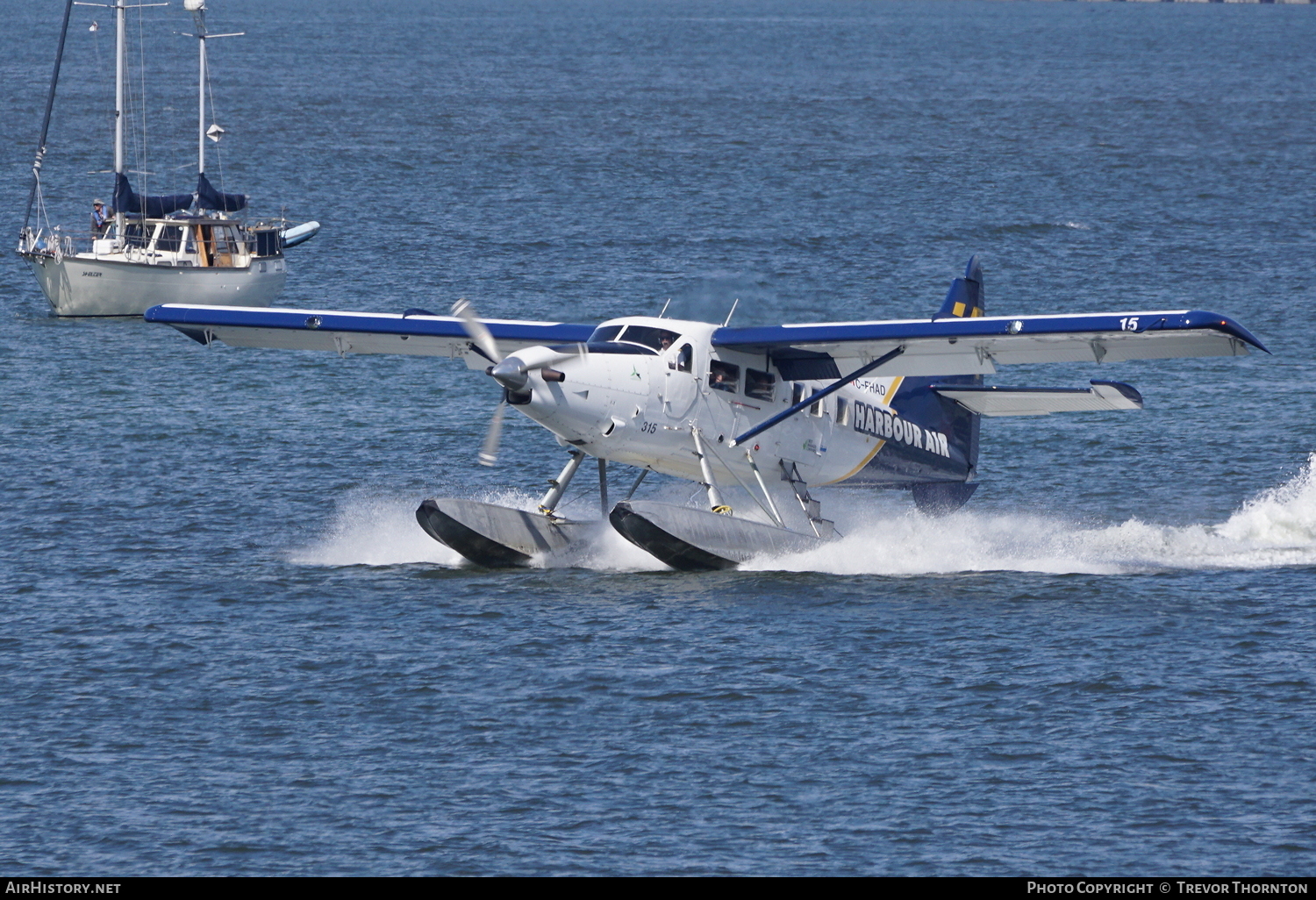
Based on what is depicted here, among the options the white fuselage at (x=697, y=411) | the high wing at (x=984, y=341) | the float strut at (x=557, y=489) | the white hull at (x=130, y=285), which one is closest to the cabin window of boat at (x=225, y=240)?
the white hull at (x=130, y=285)

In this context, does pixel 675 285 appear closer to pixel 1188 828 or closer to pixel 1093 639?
pixel 1093 639

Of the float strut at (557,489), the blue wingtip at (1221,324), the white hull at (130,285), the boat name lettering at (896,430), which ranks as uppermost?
the blue wingtip at (1221,324)

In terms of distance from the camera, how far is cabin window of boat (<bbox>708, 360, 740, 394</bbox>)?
23.5 metres

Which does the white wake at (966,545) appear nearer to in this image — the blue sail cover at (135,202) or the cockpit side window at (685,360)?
the cockpit side window at (685,360)

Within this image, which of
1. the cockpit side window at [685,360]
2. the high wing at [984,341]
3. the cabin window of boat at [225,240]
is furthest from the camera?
the cabin window of boat at [225,240]

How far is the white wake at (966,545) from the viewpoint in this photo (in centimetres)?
2402

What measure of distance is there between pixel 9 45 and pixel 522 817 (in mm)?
156034

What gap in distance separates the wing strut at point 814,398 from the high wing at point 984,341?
104 mm

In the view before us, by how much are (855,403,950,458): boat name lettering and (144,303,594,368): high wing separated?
4.13m

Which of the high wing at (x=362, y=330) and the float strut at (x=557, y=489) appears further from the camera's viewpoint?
the high wing at (x=362, y=330)

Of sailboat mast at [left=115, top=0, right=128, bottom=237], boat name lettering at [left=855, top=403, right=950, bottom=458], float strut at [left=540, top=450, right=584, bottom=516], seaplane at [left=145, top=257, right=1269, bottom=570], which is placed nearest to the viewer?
seaplane at [left=145, top=257, right=1269, bottom=570]

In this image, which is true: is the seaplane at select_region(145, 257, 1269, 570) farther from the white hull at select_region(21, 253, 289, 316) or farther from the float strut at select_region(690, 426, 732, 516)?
the white hull at select_region(21, 253, 289, 316)

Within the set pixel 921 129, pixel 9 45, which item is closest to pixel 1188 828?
pixel 921 129

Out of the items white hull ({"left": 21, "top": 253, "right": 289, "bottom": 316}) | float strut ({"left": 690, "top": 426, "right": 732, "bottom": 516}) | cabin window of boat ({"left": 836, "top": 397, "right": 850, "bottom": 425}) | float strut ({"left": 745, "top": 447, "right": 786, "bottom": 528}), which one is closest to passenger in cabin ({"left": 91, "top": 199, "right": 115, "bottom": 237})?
white hull ({"left": 21, "top": 253, "right": 289, "bottom": 316})
